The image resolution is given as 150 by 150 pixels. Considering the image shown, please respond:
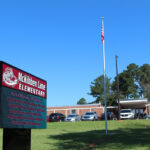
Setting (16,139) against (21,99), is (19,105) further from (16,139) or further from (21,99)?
(16,139)

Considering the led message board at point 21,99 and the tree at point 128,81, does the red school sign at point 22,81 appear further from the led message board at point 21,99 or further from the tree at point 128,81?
the tree at point 128,81

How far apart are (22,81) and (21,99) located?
1.85 feet

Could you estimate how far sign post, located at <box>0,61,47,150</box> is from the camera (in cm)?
762

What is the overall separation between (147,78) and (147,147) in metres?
80.7

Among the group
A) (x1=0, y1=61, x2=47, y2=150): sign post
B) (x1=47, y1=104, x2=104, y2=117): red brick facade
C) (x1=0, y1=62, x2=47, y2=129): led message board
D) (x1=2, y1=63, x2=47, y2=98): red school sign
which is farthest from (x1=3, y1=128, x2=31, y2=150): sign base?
(x1=47, y1=104, x2=104, y2=117): red brick facade

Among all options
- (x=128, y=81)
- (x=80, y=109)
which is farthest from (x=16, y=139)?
(x=128, y=81)

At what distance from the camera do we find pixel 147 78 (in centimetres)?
9106

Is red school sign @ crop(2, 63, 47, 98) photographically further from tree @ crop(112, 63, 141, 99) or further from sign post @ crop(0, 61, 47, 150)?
tree @ crop(112, 63, 141, 99)

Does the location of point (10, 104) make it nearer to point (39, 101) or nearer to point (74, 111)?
point (39, 101)

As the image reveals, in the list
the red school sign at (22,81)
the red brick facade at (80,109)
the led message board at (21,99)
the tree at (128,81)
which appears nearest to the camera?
the led message board at (21,99)

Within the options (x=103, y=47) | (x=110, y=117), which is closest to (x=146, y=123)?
(x=103, y=47)

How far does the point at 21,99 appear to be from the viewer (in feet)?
27.9

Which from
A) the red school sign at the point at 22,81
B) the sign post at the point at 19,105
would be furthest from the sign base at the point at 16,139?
the red school sign at the point at 22,81

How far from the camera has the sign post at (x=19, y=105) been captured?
7621 millimetres
